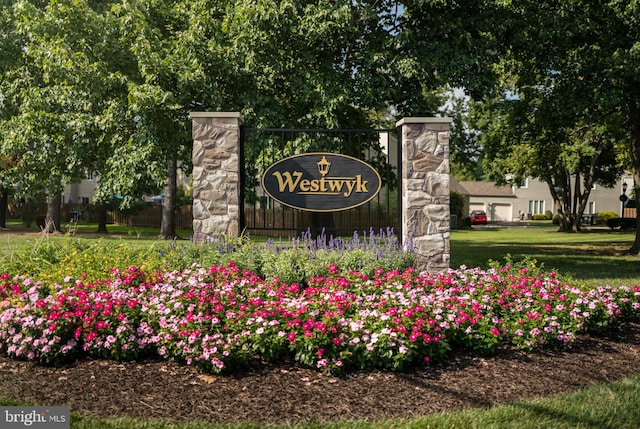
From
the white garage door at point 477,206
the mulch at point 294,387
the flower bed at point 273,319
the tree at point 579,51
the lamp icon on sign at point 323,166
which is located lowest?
the mulch at point 294,387

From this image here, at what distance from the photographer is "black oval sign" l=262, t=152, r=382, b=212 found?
7.55 meters

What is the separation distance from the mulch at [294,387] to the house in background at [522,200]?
5044 cm

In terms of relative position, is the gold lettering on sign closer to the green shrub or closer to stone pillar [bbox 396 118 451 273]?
stone pillar [bbox 396 118 451 273]

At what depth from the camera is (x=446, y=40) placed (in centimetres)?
1079

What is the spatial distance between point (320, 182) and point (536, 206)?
53115 millimetres

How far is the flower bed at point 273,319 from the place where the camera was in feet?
13.9

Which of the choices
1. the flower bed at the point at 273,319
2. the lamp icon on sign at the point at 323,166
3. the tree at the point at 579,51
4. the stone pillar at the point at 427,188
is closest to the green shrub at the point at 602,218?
the tree at the point at 579,51

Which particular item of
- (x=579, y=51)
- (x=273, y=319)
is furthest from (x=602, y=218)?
(x=273, y=319)

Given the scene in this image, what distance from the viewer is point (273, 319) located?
4438mm

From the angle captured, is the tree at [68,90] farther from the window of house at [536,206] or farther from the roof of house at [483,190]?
the window of house at [536,206]

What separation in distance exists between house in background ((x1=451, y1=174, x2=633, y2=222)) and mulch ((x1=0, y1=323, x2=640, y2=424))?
50.4m

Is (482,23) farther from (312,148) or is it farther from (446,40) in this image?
(312,148)

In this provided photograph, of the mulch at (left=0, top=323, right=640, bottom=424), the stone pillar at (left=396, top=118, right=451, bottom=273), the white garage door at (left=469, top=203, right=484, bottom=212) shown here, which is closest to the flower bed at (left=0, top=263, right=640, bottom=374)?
the mulch at (left=0, top=323, right=640, bottom=424)

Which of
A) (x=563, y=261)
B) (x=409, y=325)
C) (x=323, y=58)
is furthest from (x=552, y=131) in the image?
(x=409, y=325)
